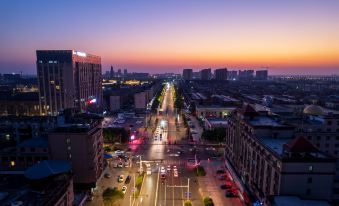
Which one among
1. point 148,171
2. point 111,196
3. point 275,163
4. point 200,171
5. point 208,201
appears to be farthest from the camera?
point 148,171

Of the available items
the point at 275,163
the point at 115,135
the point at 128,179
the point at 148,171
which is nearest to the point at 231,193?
the point at 275,163

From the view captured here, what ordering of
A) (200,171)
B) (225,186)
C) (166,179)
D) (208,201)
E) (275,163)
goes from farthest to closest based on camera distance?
(200,171) < (166,179) < (225,186) < (208,201) < (275,163)

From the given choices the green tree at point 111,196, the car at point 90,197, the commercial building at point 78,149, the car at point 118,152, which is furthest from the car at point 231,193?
the car at point 118,152

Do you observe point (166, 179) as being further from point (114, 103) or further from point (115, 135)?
point (114, 103)

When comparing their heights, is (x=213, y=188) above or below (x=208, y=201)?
below

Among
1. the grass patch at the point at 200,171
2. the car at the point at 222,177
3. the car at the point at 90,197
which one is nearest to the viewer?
the car at the point at 90,197

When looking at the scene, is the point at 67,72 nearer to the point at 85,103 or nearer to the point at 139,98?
the point at 85,103

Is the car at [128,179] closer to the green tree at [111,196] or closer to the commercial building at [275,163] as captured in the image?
the green tree at [111,196]

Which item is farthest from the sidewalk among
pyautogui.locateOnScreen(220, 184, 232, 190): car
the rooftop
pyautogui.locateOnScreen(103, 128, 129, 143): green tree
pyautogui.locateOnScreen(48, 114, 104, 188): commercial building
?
pyautogui.locateOnScreen(103, 128, 129, 143): green tree
